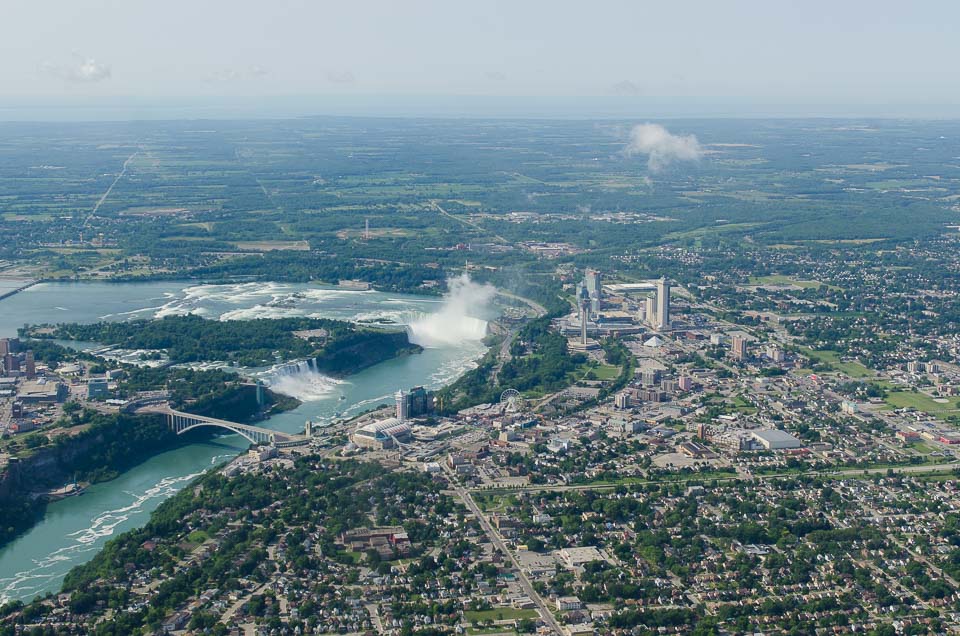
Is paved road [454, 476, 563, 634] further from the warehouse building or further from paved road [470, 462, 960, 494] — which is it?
the warehouse building

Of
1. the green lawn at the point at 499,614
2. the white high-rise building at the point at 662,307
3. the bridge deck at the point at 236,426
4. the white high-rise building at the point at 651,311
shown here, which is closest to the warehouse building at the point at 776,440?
the bridge deck at the point at 236,426

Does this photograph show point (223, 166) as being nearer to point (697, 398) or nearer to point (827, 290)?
point (827, 290)

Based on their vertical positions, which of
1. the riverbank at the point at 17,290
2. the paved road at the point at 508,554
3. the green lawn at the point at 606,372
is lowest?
the green lawn at the point at 606,372

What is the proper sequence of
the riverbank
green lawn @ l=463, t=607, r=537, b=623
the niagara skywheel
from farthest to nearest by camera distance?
the riverbank, the niagara skywheel, green lawn @ l=463, t=607, r=537, b=623

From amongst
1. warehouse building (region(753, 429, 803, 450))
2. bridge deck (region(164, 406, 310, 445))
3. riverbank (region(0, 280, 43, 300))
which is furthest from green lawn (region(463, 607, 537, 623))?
riverbank (region(0, 280, 43, 300))

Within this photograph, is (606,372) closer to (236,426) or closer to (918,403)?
(918,403)

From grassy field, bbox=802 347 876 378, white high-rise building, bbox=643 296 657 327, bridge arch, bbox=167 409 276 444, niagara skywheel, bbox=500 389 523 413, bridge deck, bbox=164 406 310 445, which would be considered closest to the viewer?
bridge deck, bbox=164 406 310 445

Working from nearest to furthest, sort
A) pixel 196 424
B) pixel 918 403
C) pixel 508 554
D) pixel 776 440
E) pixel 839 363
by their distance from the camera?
pixel 508 554
pixel 776 440
pixel 196 424
pixel 918 403
pixel 839 363

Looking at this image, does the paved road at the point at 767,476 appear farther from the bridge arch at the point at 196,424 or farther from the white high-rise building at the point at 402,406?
the bridge arch at the point at 196,424

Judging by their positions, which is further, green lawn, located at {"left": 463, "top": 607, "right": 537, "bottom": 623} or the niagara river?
the niagara river

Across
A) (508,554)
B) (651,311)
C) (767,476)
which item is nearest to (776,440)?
(767,476)
